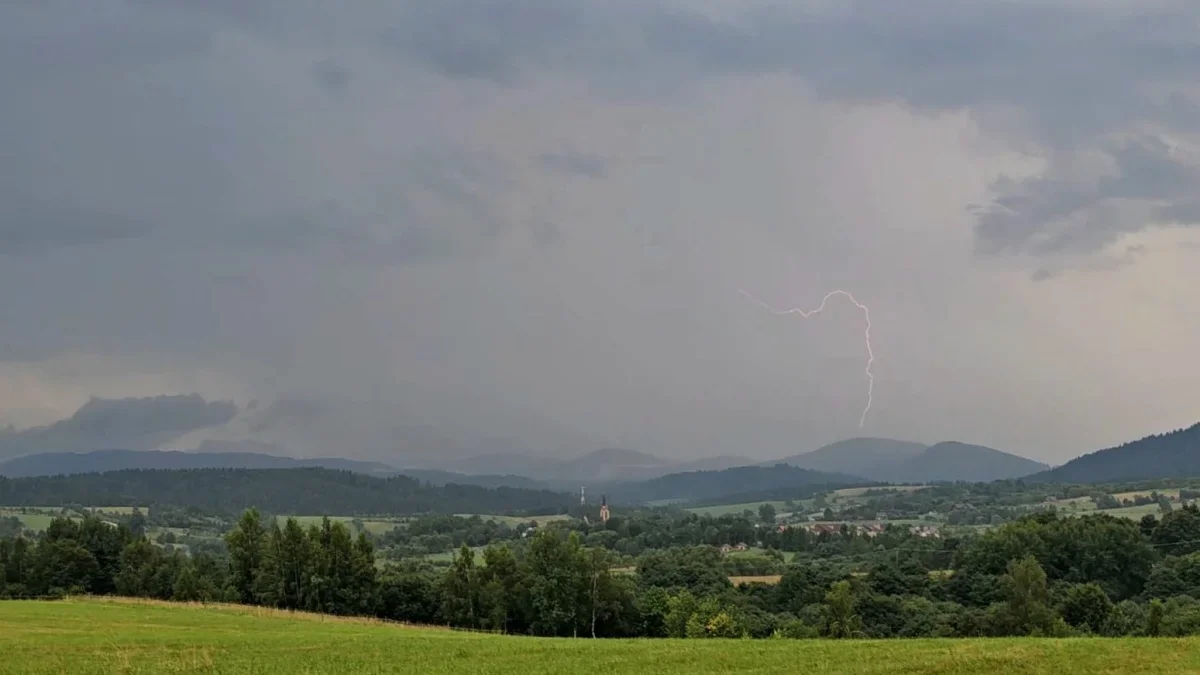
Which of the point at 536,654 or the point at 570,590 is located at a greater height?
the point at 536,654

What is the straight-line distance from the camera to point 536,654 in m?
35.8

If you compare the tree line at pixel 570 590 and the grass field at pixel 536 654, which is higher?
the grass field at pixel 536 654

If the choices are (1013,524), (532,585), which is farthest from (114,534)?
(1013,524)

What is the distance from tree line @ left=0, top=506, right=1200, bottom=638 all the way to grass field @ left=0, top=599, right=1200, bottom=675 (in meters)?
54.7

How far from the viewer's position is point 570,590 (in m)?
103

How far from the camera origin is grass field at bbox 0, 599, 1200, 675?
92.1 feet

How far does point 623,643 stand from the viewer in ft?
135

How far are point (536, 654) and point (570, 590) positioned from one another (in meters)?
69.0

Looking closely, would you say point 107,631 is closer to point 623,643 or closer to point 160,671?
point 160,671

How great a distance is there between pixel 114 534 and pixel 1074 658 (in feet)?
401

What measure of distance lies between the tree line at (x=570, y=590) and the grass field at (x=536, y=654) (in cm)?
5468

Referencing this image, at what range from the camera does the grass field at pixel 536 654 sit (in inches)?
1105

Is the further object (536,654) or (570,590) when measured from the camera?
(570,590)

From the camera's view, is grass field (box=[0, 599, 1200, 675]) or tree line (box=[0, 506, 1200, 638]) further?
tree line (box=[0, 506, 1200, 638])
